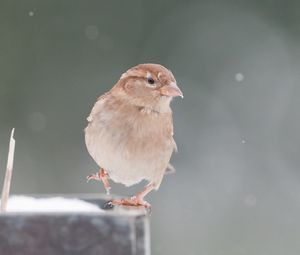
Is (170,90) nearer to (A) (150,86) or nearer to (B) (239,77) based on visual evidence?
(A) (150,86)

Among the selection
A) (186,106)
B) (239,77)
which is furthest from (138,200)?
(239,77)

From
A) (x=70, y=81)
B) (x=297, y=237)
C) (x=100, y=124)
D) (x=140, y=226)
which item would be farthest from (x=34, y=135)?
(x=140, y=226)

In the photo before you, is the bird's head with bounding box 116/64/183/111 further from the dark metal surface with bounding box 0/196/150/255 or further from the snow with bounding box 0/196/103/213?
the dark metal surface with bounding box 0/196/150/255

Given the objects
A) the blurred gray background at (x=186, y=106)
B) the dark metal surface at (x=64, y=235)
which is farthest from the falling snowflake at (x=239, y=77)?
the dark metal surface at (x=64, y=235)

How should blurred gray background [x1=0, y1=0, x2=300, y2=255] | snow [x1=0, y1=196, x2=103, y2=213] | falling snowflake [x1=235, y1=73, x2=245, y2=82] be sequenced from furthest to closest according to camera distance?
falling snowflake [x1=235, y1=73, x2=245, y2=82]
blurred gray background [x1=0, y1=0, x2=300, y2=255]
snow [x1=0, y1=196, x2=103, y2=213]

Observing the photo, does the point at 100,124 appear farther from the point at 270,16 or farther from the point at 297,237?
the point at 270,16

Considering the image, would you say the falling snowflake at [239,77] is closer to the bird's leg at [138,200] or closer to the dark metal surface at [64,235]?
the bird's leg at [138,200]

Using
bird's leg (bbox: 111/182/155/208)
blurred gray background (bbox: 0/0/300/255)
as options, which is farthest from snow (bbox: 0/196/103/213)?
blurred gray background (bbox: 0/0/300/255)

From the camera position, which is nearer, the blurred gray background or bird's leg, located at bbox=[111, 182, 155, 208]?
bird's leg, located at bbox=[111, 182, 155, 208]
